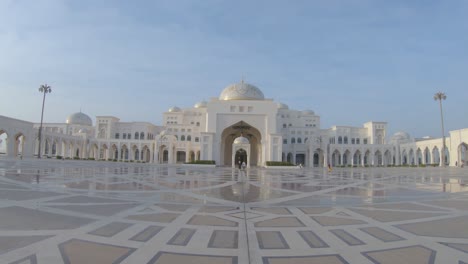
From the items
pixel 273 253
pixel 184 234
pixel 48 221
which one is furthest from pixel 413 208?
pixel 48 221

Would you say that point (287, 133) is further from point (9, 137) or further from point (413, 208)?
point (413, 208)

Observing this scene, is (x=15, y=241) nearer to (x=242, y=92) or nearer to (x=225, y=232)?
(x=225, y=232)

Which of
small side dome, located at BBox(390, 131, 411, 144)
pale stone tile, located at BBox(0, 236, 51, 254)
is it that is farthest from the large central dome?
pale stone tile, located at BBox(0, 236, 51, 254)

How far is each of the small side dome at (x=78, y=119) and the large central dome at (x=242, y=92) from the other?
39.3 meters

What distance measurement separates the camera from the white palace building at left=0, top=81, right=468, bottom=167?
41.4m

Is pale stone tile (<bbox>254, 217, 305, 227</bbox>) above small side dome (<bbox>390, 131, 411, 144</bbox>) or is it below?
below

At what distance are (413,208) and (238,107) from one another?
3650cm

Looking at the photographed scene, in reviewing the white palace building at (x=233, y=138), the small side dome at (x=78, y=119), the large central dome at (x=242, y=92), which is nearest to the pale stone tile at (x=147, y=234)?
the white palace building at (x=233, y=138)

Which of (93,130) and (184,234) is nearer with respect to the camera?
(184,234)

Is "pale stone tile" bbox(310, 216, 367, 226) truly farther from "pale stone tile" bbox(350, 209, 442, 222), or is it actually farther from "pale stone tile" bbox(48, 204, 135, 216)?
"pale stone tile" bbox(48, 204, 135, 216)

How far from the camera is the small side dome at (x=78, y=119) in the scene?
68.4 metres

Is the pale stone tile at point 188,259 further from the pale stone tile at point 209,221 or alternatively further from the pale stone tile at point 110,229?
the pale stone tile at point 209,221

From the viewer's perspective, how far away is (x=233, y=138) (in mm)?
55625

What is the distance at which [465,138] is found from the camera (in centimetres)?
4131
